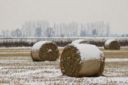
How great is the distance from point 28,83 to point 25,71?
17.6ft

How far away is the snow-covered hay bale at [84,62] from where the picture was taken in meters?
20.0

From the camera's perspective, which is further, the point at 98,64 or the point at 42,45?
the point at 42,45

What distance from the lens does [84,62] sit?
20016mm

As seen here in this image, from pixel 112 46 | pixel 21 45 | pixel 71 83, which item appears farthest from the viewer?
pixel 21 45

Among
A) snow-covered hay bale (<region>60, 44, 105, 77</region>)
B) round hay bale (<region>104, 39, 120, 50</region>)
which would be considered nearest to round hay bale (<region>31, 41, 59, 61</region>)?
snow-covered hay bale (<region>60, 44, 105, 77</region>)

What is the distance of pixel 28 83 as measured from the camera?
59.5ft

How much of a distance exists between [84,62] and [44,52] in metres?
11.9

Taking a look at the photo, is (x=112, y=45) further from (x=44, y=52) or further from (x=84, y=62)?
(x=84, y=62)

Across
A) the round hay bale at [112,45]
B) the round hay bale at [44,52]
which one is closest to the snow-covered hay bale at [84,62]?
the round hay bale at [44,52]

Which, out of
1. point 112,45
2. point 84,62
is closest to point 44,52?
point 84,62

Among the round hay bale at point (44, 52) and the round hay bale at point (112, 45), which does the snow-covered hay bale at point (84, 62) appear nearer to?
the round hay bale at point (44, 52)

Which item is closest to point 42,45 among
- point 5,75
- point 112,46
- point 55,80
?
point 5,75

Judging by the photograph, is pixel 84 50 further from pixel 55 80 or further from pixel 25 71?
pixel 25 71

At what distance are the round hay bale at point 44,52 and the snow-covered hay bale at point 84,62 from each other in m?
10.0
